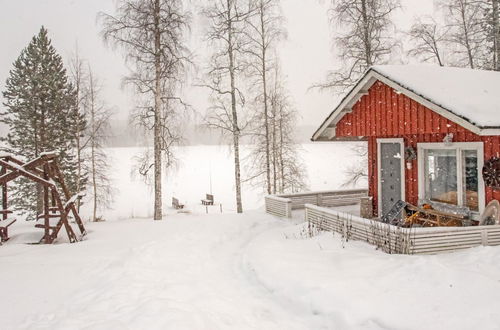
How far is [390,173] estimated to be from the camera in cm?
1168

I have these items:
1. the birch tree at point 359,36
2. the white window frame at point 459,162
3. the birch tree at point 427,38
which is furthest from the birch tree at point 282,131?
the white window frame at point 459,162

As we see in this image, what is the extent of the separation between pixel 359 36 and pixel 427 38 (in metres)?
5.04

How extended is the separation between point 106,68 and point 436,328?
71.3 feet

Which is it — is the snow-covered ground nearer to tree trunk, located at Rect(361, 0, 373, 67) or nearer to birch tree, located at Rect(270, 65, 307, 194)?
tree trunk, located at Rect(361, 0, 373, 67)

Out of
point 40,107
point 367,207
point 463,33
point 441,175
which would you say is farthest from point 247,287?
point 463,33

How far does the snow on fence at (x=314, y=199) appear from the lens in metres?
13.8

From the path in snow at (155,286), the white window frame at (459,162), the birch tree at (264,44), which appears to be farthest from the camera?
the birch tree at (264,44)

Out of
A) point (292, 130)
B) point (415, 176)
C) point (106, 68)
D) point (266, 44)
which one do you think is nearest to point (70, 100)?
point (106, 68)

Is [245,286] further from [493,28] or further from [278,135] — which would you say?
[493,28]

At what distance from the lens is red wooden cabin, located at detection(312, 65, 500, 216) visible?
8.39 m

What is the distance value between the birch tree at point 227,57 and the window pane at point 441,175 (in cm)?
852

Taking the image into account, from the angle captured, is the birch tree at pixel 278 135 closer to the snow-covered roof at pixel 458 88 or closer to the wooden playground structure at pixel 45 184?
the snow-covered roof at pixel 458 88

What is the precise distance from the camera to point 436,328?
453 centimetres

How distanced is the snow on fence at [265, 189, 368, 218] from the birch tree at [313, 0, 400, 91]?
5.00 metres
